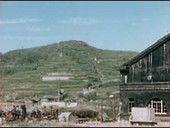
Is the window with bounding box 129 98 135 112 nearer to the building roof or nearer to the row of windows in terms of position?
the row of windows

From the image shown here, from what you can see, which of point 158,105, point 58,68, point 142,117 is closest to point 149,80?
point 158,105

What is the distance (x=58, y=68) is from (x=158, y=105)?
95.7 m

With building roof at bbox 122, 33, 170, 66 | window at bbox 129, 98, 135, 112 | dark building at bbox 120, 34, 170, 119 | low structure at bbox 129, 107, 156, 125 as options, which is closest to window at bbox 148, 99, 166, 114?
dark building at bbox 120, 34, 170, 119

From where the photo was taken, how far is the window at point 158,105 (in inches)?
1449

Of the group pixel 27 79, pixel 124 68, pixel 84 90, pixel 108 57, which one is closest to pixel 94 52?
pixel 108 57

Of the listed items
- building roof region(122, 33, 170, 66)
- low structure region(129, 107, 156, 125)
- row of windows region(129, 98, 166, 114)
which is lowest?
low structure region(129, 107, 156, 125)

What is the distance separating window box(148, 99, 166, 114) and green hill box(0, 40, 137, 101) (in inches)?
1992

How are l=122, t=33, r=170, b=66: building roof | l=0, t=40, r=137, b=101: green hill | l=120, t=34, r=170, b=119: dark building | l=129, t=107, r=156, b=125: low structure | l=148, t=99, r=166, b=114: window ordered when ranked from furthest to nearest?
l=0, t=40, r=137, b=101: green hill < l=122, t=33, r=170, b=66: building roof < l=120, t=34, r=170, b=119: dark building < l=148, t=99, r=166, b=114: window < l=129, t=107, r=156, b=125: low structure

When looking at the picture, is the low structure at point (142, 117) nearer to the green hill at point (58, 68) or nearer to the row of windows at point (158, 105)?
the row of windows at point (158, 105)

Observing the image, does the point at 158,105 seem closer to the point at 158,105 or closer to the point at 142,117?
the point at 158,105

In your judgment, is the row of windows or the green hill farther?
the green hill

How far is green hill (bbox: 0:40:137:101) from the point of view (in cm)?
10795

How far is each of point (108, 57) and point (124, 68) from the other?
133 metres

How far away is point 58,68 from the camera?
132 metres
